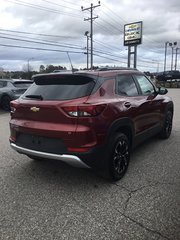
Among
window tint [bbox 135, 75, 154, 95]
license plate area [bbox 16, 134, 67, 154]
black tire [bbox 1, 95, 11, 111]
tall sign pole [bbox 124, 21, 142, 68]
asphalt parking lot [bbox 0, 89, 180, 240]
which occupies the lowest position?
asphalt parking lot [bbox 0, 89, 180, 240]

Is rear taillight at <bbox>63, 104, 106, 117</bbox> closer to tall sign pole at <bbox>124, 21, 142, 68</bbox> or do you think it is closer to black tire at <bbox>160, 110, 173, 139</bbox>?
black tire at <bbox>160, 110, 173, 139</bbox>

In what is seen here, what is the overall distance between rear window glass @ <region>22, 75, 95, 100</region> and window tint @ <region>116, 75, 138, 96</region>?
25.8 inches

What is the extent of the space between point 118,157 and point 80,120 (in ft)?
3.22

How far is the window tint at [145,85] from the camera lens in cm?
503

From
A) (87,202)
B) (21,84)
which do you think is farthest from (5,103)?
(87,202)

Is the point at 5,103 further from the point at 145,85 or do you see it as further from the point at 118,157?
the point at 118,157

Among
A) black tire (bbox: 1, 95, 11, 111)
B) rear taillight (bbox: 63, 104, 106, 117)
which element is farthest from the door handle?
black tire (bbox: 1, 95, 11, 111)

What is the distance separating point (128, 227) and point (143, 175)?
1.46 meters

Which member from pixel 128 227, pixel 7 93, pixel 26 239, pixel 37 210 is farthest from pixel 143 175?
pixel 7 93

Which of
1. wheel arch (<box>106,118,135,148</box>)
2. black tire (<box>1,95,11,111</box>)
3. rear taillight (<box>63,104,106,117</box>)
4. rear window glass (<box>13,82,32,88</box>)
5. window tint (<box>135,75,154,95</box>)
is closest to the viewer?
rear taillight (<box>63,104,106,117</box>)

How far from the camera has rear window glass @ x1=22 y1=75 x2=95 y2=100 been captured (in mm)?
3561

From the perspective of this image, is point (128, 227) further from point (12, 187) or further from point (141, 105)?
point (141, 105)

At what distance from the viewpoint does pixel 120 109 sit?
3.90 meters

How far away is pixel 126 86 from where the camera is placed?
14.6 ft
